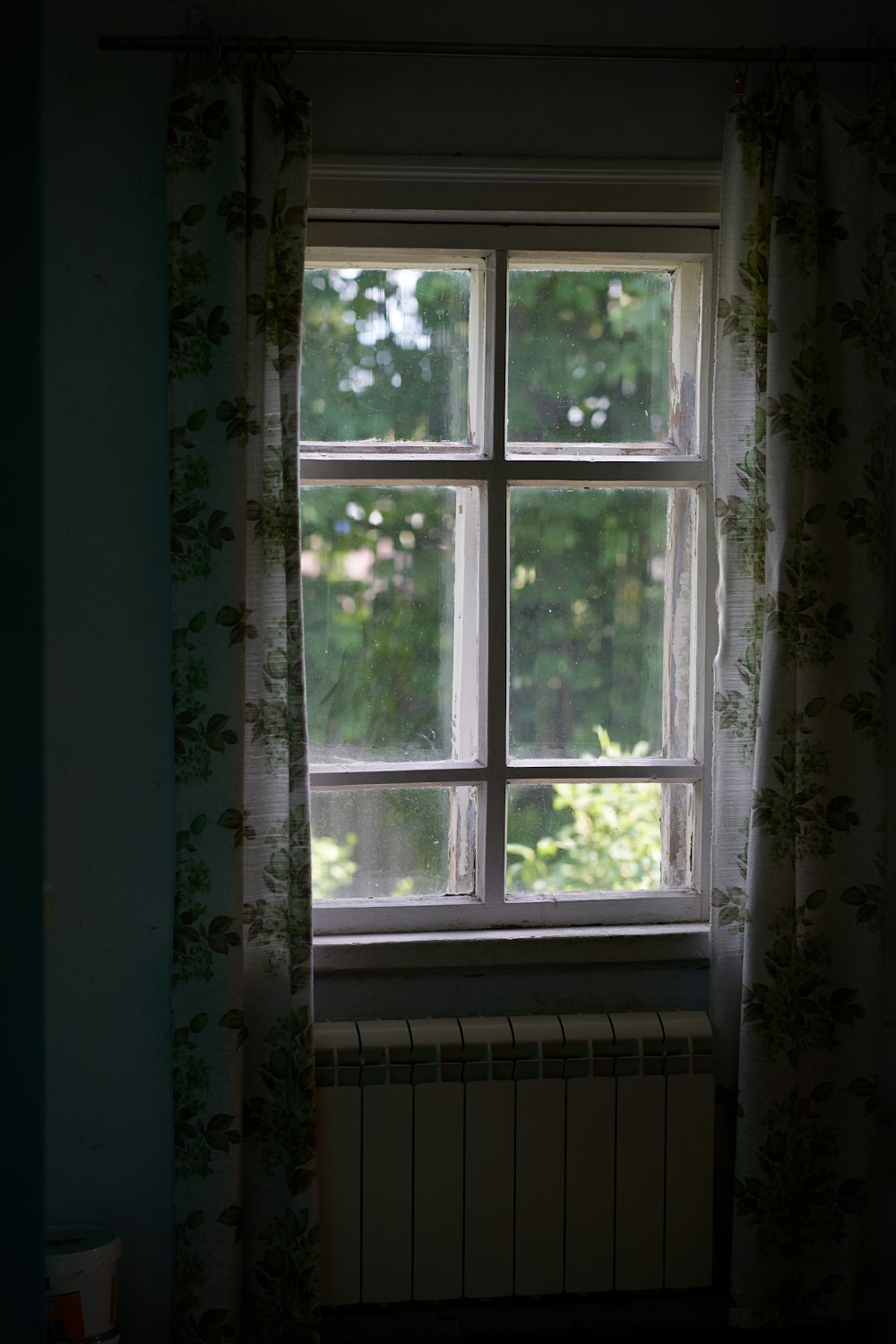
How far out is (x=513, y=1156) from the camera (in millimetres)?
2074

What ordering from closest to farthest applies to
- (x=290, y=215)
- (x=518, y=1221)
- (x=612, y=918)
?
(x=290, y=215) < (x=518, y=1221) < (x=612, y=918)

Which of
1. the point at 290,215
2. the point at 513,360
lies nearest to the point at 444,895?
the point at 513,360

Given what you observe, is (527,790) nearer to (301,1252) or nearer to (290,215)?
(301,1252)

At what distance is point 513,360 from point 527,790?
0.86 metres

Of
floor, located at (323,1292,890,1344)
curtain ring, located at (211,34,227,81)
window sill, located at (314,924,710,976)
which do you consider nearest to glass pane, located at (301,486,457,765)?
window sill, located at (314,924,710,976)

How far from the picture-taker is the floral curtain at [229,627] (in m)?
1.92

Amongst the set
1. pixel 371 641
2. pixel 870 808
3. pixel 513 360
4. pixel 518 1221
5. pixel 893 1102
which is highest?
pixel 513 360

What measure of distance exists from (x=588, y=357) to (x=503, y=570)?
0.46 meters

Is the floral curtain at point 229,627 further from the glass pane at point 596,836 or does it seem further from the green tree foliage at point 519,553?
the glass pane at point 596,836

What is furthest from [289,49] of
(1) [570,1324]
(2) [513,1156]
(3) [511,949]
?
(1) [570,1324]

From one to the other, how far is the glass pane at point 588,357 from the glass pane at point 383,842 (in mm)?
761

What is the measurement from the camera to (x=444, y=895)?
2256mm

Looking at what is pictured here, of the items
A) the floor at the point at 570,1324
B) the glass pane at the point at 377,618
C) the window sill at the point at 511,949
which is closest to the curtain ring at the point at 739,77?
the glass pane at the point at 377,618

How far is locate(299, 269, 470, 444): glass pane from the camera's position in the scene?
2154 mm
